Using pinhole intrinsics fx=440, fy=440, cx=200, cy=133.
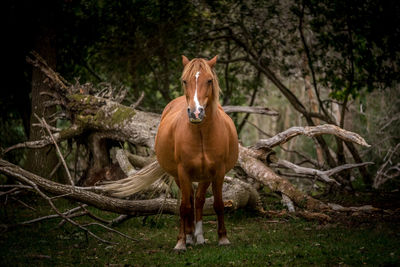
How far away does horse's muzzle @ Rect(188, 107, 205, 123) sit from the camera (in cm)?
486

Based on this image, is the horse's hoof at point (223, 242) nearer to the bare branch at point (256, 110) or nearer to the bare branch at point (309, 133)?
the bare branch at point (309, 133)

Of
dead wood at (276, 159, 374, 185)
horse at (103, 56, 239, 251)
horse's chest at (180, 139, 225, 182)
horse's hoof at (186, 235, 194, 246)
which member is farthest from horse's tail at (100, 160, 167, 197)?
dead wood at (276, 159, 374, 185)

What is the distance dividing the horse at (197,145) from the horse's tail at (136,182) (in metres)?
0.65

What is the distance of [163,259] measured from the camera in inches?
206

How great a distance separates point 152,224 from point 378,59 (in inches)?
229

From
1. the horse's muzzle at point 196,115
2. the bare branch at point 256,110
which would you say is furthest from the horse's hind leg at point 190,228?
the bare branch at point 256,110

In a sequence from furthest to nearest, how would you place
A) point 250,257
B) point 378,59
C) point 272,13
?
1. point 272,13
2. point 378,59
3. point 250,257

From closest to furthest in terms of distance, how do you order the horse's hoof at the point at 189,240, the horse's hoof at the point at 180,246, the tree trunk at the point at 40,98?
the horse's hoof at the point at 180,246 < the horse's hoof at the point at 189,240 < the tree trunk at the point at 40,98

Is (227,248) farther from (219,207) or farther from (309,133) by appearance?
(309,133)

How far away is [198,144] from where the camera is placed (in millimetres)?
5504

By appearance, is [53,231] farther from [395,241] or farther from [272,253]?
[395,241]

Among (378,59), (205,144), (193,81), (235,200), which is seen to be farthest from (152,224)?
(378,59)

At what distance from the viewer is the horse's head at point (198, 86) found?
4.95 meters

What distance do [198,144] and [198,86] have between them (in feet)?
2.56
